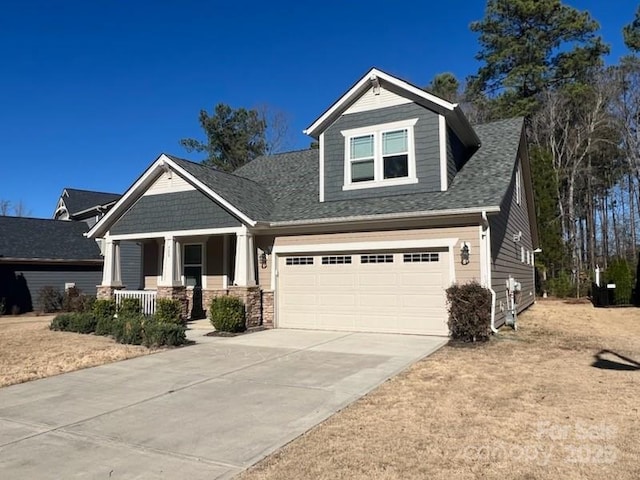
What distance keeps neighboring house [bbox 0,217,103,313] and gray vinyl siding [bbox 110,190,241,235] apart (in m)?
8.70

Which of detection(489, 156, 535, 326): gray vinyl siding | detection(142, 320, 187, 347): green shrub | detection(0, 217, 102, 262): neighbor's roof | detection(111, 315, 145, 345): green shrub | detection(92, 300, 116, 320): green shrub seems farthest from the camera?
detection(0, 217, 102, 262): neighbor's roof

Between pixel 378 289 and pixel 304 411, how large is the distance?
6.78 meters

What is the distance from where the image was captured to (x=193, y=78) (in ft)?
76.2

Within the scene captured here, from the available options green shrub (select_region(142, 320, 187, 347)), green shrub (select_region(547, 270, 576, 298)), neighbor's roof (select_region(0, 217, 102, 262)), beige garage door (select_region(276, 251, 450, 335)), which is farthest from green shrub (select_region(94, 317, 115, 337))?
green shrub (select_region(547, 270, 576, 298))

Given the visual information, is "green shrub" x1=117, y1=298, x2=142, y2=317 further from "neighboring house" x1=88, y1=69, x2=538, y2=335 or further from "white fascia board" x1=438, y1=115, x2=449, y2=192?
"white fascia board" x1=438, y1=115, x2=449, y2=192

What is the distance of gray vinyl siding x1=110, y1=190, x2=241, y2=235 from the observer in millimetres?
13875

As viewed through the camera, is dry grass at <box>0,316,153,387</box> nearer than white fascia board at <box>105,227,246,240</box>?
Yes

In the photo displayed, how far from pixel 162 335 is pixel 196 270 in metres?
5.70

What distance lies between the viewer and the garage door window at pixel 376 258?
1222 centimetres

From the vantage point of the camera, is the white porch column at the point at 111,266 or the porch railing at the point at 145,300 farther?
the white porch column at the point at 111,266

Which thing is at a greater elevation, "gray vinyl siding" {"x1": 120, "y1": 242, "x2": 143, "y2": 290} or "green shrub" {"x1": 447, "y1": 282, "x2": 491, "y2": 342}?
"gray vinyl siding" {"x1": 120, "y1": 242, "x2": 143, "y2": 290}

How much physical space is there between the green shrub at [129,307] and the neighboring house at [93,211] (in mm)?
11125

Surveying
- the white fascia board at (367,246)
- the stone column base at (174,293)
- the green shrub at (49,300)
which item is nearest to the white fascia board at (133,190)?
the stone column base at (174,293)

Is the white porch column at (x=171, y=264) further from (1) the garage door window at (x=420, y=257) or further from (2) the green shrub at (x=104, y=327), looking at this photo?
(1) the garage door window at (x=420, y=257)
